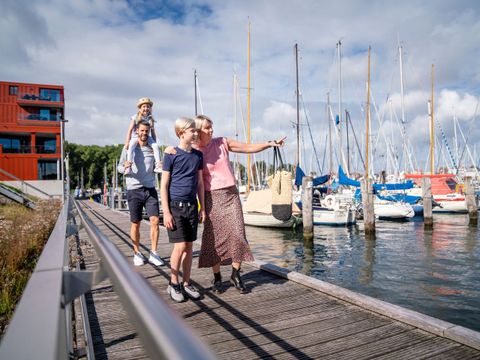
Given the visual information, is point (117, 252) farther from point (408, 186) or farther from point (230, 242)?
point (408, 186)

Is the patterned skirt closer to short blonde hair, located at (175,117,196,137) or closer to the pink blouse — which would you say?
the pink blouse

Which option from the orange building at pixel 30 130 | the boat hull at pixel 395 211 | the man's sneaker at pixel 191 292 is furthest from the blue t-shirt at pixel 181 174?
the orange building at pixel 30 130

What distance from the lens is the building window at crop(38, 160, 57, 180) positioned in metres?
40.8

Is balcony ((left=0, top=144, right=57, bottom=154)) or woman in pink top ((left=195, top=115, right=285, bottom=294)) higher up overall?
balcony ((left=0, top=144, right=57, bottom=154))

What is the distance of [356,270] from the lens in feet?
32.2

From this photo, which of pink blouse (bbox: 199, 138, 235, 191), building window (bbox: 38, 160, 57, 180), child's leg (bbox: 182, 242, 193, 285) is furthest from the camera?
building window (bbox: 38, 160, 57, 180)

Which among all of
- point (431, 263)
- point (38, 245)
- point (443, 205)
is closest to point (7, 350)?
point (38, 245)

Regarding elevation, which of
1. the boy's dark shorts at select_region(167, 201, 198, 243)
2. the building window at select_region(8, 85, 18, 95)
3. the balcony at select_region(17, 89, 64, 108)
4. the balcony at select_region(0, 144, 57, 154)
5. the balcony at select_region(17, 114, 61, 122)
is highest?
the building window at select_region(8, 85, 18, 95)

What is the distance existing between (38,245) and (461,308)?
7.81 metres

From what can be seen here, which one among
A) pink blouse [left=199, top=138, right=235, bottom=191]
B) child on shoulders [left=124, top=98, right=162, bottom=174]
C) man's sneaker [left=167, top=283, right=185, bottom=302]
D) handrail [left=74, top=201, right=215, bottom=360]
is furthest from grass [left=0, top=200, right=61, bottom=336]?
handrail [left=74, top=201, right=215, bottom=360]

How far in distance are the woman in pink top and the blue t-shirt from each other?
0.32 meters

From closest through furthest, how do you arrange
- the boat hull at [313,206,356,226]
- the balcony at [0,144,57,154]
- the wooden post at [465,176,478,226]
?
1. the wooden post at [465,176,478,226]
2. the boat hull at [313,206,356,226]
3. the balcony at [0,144,57,154]

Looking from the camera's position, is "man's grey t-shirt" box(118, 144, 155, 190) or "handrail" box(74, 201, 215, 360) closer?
"handrail" box(74, 201, 215, 360)

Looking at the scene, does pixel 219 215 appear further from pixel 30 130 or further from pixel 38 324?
pixel 30 130
